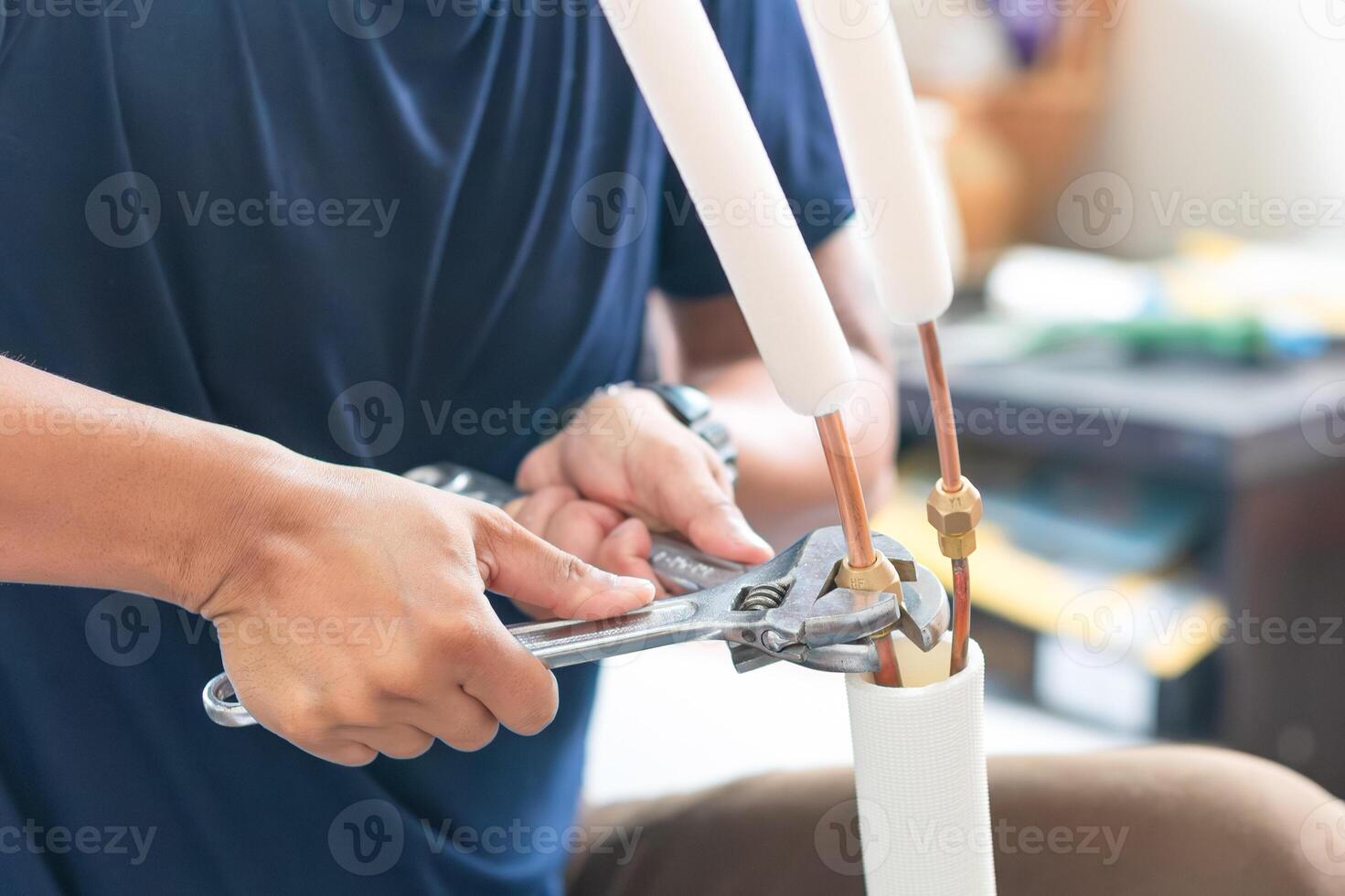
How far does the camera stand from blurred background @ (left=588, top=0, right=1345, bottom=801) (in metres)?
1.08

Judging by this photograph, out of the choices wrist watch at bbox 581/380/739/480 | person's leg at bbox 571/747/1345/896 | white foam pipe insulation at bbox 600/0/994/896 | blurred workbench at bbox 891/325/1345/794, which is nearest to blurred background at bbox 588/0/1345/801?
blurred workbench at bbox 891/325/1345/794

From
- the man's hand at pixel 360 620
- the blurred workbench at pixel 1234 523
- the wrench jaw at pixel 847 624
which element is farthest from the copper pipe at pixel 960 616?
the blurred workbench at pixel 1234 523

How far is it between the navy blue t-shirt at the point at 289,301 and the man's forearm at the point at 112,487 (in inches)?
5.3

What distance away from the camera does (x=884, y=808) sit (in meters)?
0.41

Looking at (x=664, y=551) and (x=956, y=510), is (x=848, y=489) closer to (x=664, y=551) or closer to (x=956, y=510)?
(x=956, y=510)

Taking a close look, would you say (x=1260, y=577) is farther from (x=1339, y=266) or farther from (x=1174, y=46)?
(x=1174, y=46)

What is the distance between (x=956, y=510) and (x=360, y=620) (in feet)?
0.61

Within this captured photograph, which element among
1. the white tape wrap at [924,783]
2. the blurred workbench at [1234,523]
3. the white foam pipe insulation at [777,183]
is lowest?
the blurred workbench at [1234,523]

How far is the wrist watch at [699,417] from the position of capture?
0.59 metres

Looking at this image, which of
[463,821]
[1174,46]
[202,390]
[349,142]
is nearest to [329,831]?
[463,821]

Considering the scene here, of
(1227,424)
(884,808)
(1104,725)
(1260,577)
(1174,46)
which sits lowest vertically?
(1104,725)

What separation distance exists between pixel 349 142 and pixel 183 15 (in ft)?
0.27

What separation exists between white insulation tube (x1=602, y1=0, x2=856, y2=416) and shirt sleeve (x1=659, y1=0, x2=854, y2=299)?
345mm

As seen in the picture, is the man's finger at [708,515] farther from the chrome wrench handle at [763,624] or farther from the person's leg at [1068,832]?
the person's leg at [1068,832]
